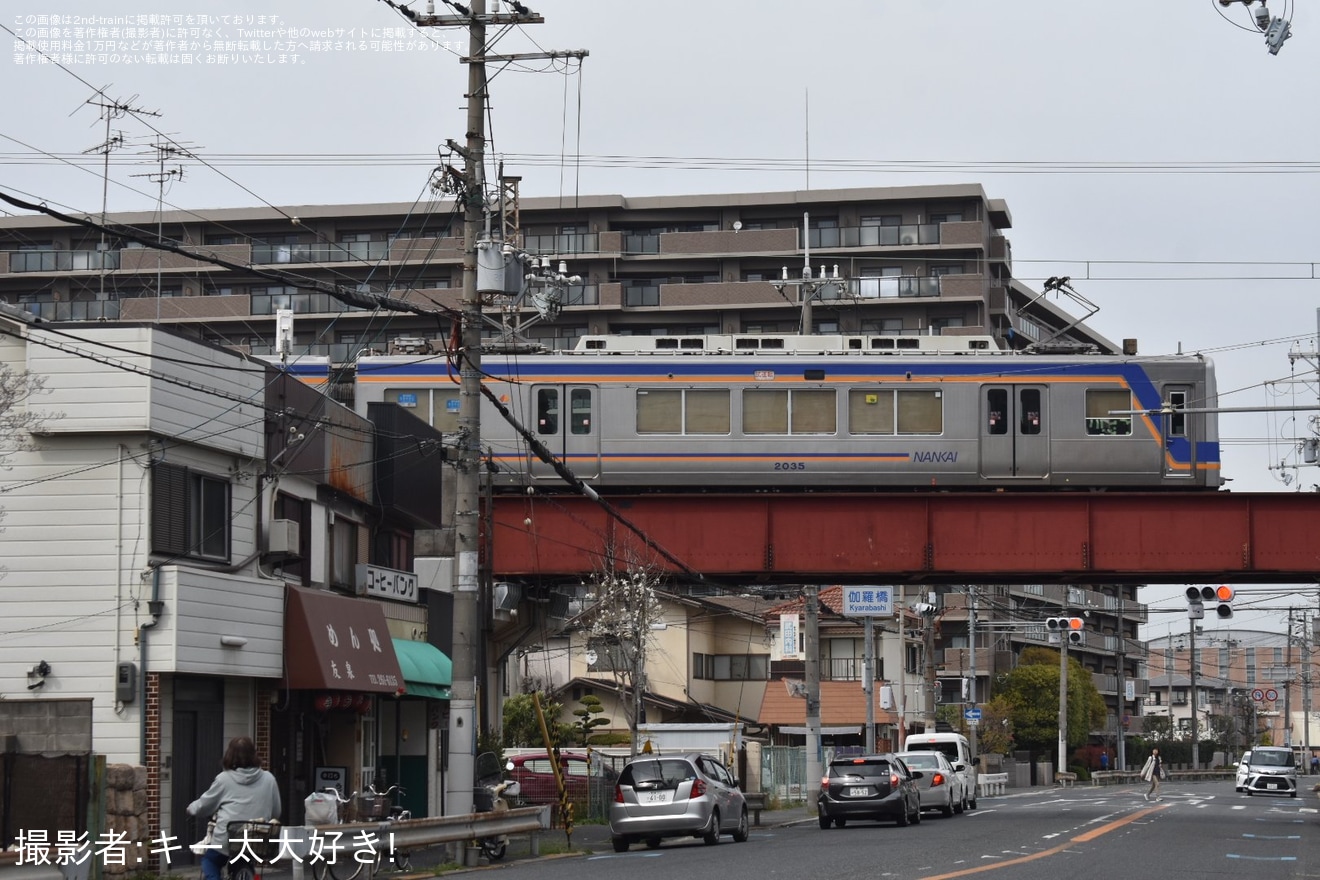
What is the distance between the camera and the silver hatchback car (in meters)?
25.3

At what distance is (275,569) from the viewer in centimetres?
2452

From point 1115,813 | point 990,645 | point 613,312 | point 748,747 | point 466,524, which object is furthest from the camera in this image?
point 990,645

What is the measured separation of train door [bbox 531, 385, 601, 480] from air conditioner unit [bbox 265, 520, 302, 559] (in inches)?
370

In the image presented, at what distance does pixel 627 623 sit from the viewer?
53000 mm

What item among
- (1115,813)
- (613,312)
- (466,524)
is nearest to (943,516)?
(1115,813)

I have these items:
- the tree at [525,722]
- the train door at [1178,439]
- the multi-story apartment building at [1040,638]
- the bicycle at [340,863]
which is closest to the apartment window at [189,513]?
the bicycle at [340,863]

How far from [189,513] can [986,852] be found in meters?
11.3

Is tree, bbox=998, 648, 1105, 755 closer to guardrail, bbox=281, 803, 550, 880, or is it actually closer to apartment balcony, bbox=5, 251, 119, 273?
apartment balcony, bbox=5, 251, 119, 273

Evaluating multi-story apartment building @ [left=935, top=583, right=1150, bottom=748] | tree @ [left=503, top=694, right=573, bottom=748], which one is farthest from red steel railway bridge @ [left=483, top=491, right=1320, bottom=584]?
multi-story apartment building @ [left=935, top=583, right=1150, bottom=748]

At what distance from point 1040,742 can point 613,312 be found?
29447 mm

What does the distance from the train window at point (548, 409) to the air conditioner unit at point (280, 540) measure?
A: 31.3 feet

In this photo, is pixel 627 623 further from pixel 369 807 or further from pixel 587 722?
pixel 369 807

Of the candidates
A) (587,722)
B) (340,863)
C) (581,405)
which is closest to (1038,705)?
(587,722)

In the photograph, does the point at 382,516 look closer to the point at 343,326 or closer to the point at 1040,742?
the point at 343,326
